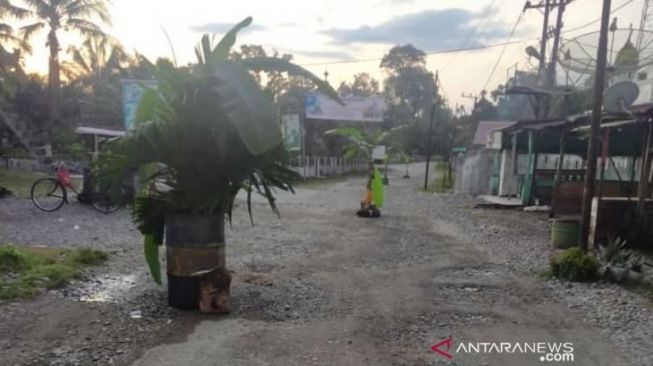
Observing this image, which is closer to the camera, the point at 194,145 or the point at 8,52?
the point at 194,145

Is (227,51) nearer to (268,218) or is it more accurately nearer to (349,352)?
(349,352)

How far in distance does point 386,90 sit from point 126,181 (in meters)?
60.9

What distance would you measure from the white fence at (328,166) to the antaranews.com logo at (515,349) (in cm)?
2282

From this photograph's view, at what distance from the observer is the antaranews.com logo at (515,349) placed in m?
4.04

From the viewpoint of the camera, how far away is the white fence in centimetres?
3126

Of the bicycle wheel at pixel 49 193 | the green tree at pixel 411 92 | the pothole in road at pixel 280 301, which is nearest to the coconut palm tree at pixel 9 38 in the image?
the bicycle wheel at pixel 49 193

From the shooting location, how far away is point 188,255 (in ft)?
16.4

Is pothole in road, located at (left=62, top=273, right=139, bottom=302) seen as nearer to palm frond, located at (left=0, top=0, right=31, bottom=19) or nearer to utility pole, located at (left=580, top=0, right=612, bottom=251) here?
utility pole, located at (left=580, top=0, right=612, bottom=251)

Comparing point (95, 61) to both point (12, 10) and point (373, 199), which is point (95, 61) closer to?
point (12, 10)

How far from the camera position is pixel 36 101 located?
2938 cm

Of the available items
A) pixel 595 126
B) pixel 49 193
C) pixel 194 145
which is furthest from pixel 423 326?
pixel 49 193

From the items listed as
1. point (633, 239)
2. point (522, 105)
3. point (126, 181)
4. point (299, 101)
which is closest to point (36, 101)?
point (299, 101)

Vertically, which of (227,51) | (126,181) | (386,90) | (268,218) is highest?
(386,90)

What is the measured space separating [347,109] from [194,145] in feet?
96.9
